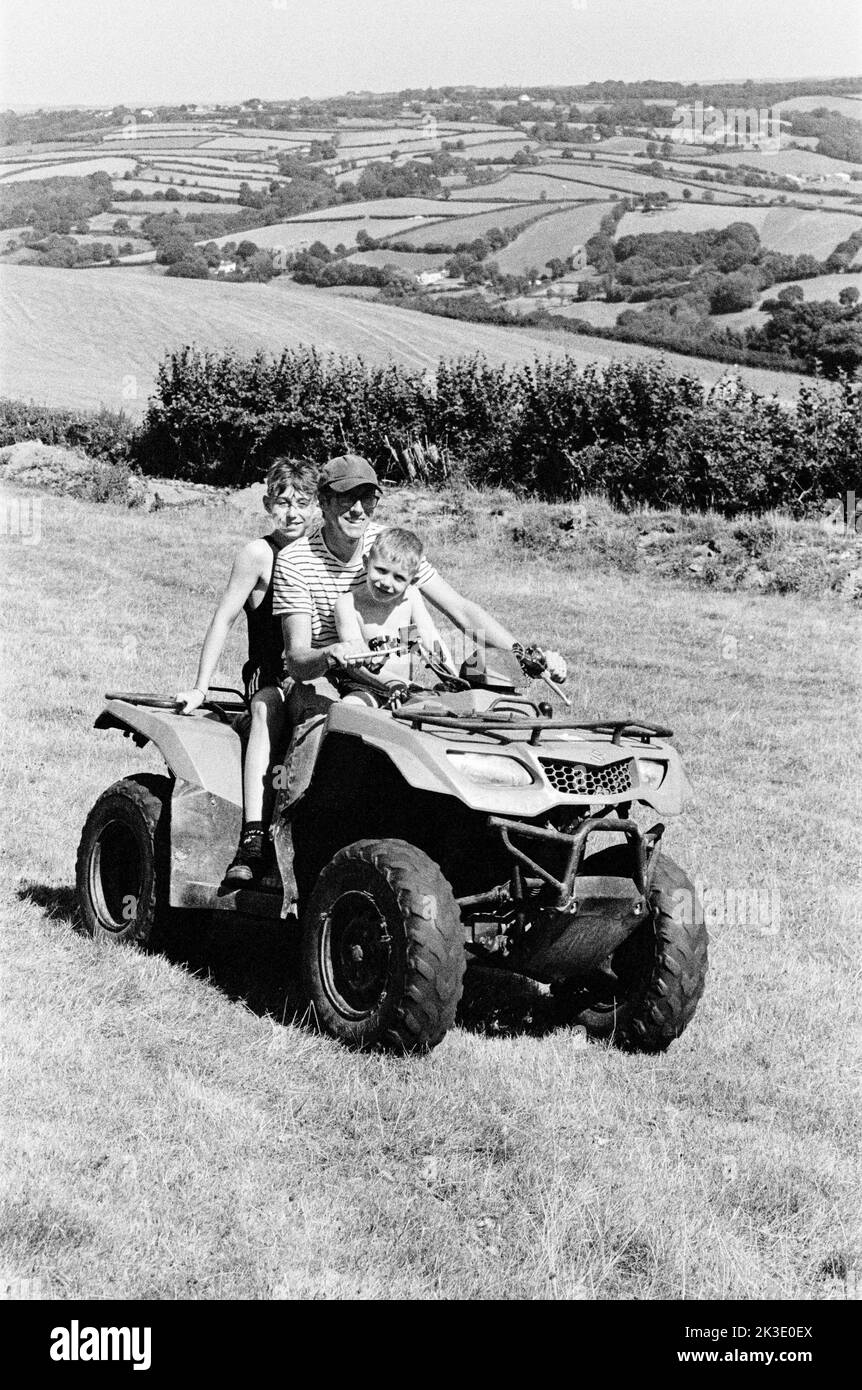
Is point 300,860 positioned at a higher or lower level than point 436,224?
lower

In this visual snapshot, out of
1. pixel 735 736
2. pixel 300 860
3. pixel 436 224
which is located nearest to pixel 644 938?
pixel 300 860

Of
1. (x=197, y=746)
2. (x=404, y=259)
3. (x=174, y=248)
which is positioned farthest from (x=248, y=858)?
(x=174, y=248)

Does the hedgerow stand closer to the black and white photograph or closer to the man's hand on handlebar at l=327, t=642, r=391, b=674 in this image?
the black and white photograph

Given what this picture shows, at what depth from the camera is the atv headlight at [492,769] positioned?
5.50 m

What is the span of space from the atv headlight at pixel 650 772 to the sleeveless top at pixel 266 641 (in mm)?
2028

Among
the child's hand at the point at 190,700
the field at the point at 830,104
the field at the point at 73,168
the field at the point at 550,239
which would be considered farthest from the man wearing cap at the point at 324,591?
the field at the point at 73,168

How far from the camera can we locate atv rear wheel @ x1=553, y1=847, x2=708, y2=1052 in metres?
5.95

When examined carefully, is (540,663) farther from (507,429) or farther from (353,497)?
(507,429)

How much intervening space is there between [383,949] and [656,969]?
3.60 feet

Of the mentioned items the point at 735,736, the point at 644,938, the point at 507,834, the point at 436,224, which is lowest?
the point at 735,736

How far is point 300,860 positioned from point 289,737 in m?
0.52

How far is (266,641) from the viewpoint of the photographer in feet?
24.1

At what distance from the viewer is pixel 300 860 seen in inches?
255
